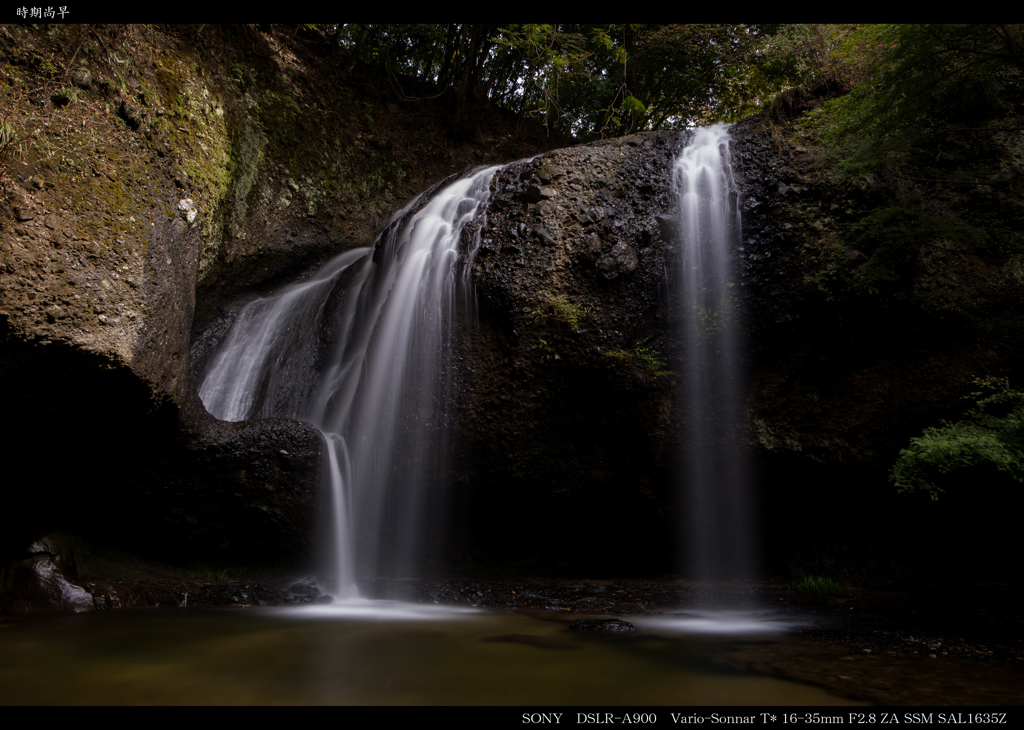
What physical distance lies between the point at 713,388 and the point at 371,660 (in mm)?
4650

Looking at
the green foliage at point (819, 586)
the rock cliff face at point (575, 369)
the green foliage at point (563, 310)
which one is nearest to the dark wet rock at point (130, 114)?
the rock cliff face at point (575, 369)

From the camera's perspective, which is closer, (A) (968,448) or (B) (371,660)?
(B) (371,660)

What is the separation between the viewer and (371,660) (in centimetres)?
364

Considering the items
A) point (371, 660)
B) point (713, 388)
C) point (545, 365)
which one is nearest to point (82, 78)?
point (545, 365)

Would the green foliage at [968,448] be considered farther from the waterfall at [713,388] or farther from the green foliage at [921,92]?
the green foliage at [921,92]

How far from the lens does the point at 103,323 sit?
15.5ft

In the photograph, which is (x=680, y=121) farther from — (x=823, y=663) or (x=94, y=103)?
(x=823, y=663)

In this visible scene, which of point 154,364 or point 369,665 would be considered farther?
point 154,364

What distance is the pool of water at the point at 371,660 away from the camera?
2916 mm

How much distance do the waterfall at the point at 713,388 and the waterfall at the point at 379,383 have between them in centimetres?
274

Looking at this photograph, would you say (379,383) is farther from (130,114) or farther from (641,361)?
(130,114)
